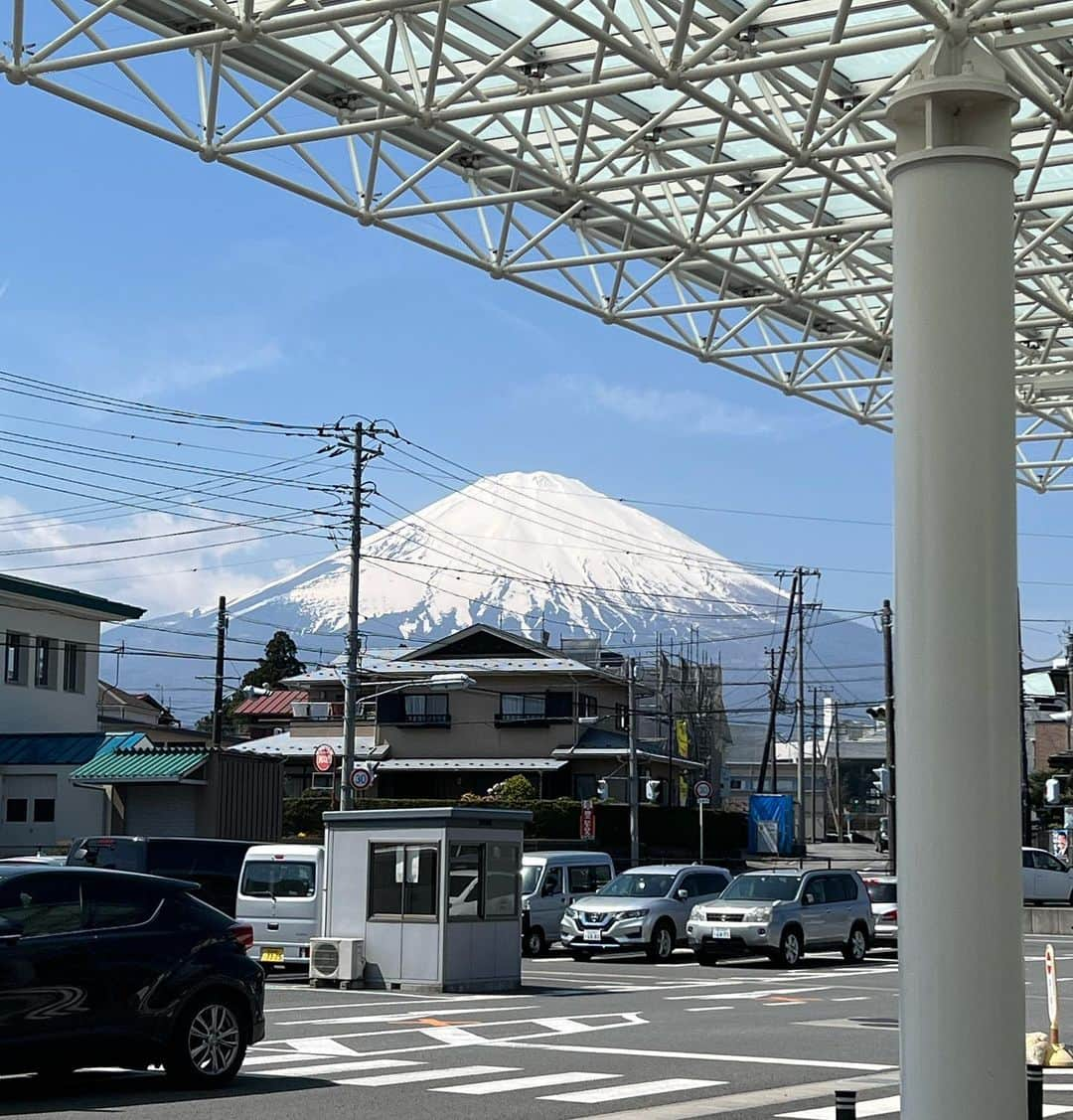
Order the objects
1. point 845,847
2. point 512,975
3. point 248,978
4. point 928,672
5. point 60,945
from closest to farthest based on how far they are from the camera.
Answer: point 928,672 < point 60,945 < point 248,978 < point 512,975 < point 845,847

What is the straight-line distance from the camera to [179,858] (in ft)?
103

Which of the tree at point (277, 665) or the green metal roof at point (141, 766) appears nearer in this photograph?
the green metal roof at point (141, 766)

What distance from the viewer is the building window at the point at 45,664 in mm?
50125

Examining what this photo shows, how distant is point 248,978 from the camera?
13.5m

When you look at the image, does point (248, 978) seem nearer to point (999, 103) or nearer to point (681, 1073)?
point (681, 1073)

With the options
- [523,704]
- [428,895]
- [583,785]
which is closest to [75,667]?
[523,704]

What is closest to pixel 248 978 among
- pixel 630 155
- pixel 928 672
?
pixel 928 672

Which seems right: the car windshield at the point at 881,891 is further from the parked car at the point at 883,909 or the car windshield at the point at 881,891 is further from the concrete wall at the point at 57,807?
the concrete wall at the point at 57,807

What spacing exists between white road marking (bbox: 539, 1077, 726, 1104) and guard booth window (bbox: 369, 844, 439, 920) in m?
9.76

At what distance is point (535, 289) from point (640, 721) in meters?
61.0

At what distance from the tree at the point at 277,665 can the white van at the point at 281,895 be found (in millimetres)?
66773

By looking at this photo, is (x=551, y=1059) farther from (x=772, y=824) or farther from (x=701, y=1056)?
(x=772, y=824)

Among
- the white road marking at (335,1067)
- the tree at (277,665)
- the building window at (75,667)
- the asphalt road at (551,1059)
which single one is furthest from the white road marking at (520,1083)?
the tree at (277,665)

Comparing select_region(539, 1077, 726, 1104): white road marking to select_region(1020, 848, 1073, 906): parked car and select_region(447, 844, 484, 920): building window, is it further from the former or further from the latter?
select_region(1020, 848, 1073, 906): parked car
